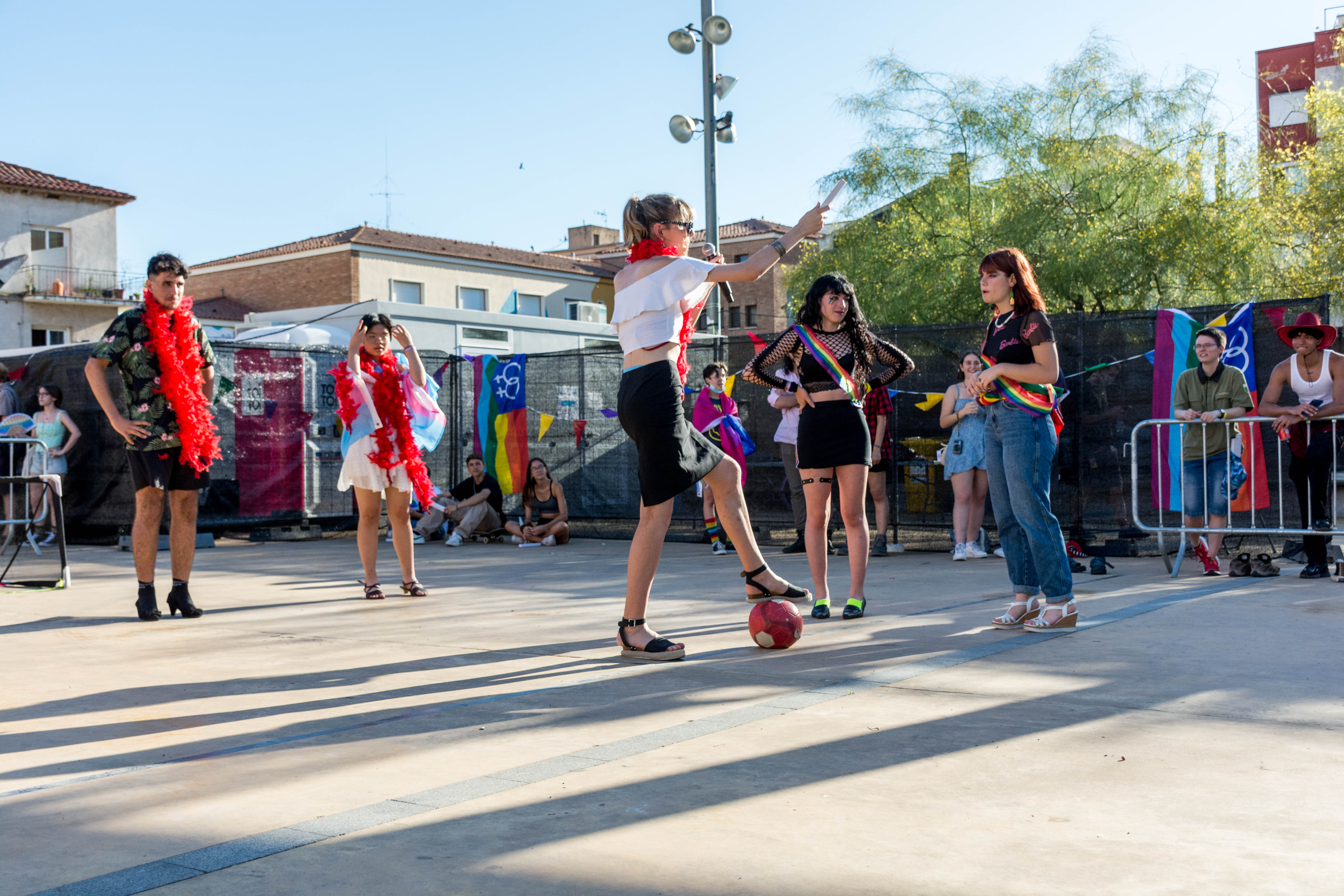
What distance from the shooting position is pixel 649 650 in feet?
17.3

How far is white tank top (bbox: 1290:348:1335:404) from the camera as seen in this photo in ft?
28.6

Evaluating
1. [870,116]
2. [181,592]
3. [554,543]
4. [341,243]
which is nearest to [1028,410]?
[181,592]

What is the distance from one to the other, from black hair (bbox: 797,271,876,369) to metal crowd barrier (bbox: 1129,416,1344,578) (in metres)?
3.31

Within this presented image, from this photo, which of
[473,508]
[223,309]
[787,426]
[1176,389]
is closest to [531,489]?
[473,508]

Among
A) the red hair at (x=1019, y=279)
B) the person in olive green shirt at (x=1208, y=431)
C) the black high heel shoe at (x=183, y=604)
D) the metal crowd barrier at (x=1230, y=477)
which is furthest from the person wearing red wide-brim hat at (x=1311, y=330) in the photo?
the black high heel shoe at (x=183, y=604)

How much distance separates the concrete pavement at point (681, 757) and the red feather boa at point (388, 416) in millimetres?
1517

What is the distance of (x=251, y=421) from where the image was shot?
A: 569 inches

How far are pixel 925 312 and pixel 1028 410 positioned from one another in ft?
66.4

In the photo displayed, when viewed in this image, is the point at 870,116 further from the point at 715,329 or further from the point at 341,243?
the point at 341,243

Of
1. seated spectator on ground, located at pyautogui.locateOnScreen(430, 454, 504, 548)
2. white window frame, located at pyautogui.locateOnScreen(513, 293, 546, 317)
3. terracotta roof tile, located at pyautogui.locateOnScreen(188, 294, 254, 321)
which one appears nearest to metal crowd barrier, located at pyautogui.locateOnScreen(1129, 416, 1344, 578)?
seated spectator on ground, located at pyautogui.locateOnScreen(430, 454, 504, 548)

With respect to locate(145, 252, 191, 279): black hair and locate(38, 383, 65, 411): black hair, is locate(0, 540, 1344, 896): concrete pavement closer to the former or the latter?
locate(145, 252, 191, 279): black hair

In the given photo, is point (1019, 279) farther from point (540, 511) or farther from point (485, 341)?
point (485, 341)

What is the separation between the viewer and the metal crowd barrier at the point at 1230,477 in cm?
852

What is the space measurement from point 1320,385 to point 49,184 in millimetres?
45335
